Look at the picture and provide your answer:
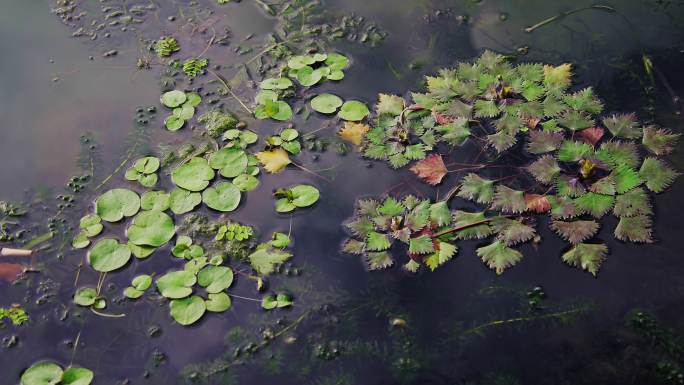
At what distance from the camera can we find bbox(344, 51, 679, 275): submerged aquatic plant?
2.78 metres

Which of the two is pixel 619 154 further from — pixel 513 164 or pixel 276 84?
pixel 276 84

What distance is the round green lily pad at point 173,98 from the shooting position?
3.40 meters

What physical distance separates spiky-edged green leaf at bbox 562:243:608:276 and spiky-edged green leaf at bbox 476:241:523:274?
0.22m

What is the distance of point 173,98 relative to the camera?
3.42 m

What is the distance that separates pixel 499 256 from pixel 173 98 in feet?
6.42

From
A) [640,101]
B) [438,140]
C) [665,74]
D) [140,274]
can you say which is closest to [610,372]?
[438,140]

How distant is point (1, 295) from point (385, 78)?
2.22 m

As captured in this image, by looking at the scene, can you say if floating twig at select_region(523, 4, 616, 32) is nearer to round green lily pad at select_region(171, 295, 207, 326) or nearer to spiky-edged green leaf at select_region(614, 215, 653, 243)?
spiky-edged green leaf at select_region(614, 215, 653, 243)

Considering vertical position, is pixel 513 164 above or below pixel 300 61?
below

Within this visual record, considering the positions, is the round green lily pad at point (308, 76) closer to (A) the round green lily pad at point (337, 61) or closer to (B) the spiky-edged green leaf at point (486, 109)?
(A) the round green lily pad at point (337, 61)

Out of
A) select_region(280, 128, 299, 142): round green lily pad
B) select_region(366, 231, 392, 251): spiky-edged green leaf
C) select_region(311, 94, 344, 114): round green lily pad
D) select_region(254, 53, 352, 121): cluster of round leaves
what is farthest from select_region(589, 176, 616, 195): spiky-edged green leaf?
select_region(280, 128, 299, 142): round green lily pad

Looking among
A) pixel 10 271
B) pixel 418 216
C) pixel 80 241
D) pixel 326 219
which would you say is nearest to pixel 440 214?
pixel 418 216

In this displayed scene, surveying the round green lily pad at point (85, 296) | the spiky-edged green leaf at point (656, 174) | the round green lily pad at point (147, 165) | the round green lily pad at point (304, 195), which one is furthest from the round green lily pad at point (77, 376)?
the spiky-edged green leaf at point (656, 174)

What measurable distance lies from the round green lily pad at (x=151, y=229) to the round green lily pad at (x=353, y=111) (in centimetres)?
106
